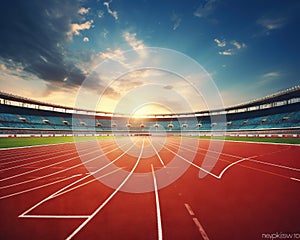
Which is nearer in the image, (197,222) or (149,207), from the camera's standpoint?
(197,222)

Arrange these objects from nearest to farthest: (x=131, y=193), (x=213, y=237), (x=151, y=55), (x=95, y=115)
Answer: (x=213, y=237) < (x=131, y=193) < (x=151, y=55) < (x=95, y=115)

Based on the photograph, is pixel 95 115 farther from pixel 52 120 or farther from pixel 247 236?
pixel 247 236

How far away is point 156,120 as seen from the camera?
83.2 metres

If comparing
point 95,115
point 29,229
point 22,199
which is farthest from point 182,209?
point 95,115

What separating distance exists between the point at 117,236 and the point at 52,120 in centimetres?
5932

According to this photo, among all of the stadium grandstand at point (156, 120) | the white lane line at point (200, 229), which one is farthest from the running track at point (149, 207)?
the stadium grandstand at point (156, 120)

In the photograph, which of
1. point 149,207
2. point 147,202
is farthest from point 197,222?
point 147,202

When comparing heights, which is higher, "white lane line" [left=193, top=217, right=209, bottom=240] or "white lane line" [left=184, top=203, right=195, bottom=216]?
"white lane line" [left=184, top=203, right=195, bottom=216]

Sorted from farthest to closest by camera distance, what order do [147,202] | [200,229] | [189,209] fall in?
[147,202], [189,209], [200,229]

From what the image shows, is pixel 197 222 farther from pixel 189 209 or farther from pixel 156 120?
pixel 156 120

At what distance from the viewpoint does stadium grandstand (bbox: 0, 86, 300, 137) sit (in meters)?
38.7

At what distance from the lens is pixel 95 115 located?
7056cm

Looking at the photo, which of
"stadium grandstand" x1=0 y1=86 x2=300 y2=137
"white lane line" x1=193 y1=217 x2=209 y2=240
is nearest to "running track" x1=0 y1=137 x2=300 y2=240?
"white lane line" x1=193 y1=217 x2=209 y2=240

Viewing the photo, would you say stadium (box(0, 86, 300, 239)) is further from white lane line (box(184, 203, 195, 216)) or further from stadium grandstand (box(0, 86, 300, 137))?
stadium grandstand (box(0, 86, 300, 137))
